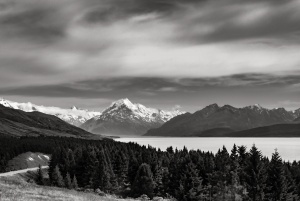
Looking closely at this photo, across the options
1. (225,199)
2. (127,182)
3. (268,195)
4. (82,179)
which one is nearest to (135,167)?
(127,182)

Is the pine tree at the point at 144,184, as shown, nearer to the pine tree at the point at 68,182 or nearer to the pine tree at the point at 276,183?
the pine tree at the point at 68,182

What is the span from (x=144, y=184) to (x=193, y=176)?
21.0m

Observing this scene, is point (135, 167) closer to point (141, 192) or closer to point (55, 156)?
point (141, 192)

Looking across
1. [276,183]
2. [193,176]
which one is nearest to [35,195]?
[193,176]

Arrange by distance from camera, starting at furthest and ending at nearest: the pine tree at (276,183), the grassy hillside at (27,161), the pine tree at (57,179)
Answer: the grassy hillside at (27,161) → the pine tree at (57,179) → the pine tree at (276,183)

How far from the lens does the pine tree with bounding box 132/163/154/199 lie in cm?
10400

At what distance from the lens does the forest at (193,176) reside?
7231cm

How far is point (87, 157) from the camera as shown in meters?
125

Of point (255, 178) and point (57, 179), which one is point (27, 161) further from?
point (255, 178)

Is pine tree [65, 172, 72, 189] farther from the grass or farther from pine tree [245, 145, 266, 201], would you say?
pine tree [245, 145, 266, 201]

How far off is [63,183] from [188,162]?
141ft

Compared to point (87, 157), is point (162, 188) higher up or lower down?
lower down

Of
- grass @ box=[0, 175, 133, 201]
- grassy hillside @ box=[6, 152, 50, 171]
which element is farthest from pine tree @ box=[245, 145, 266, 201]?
grassy hillside @ box=[6, 152, 50, 171]

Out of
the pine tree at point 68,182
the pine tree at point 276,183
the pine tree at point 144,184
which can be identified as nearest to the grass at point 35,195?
the pine tree at point 276,183
